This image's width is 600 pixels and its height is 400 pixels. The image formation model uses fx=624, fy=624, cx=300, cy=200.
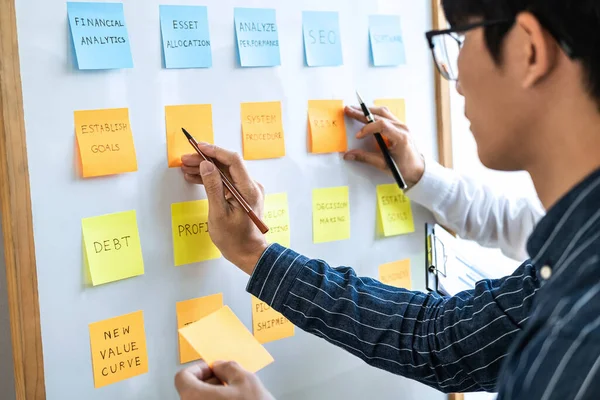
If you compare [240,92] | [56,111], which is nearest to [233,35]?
[240,92]

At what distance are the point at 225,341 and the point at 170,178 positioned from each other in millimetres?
222

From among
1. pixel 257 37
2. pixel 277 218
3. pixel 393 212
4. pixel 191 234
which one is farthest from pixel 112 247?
pixel 393 212

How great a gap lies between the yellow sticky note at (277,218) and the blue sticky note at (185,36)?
21 cm

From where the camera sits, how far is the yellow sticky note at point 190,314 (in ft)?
2.73

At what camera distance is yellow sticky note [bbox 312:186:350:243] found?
3.16ft

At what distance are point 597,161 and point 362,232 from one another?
50cm

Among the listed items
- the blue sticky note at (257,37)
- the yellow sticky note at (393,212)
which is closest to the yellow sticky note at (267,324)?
the yellow sticky note at (393,212)

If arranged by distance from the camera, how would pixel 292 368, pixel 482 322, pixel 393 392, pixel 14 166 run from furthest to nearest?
pixel 393 392 → pixel 292 368 → pixel 482 322 → pixel 14 166

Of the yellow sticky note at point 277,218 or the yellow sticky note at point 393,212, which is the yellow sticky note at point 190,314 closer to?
the yellow sticky note at point 277,218

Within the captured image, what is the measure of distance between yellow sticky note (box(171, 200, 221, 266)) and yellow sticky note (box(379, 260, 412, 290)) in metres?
0.32

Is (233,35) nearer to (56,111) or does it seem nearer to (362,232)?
(56,111)

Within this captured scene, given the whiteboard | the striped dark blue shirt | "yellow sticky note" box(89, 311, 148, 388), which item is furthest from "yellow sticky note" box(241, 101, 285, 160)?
"yellow sticky note" box(89, 311, 148, 388)

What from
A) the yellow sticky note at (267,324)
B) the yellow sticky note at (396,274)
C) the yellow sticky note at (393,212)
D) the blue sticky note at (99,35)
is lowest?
the yellow sticky note at (267,324)

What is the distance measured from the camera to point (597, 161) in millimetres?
551
